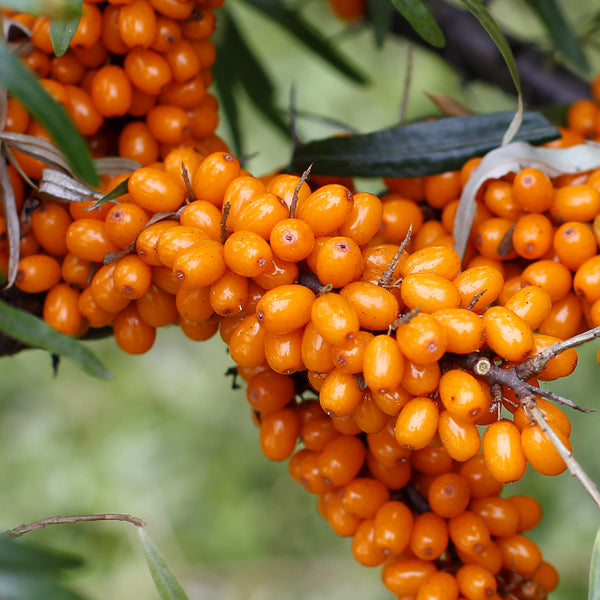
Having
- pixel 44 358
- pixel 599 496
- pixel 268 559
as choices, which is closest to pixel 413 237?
pixel 599 496

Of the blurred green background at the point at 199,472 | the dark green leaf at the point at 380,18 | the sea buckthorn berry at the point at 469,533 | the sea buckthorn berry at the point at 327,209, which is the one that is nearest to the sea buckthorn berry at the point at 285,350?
the sea buckthorn berry at the point at 327,209

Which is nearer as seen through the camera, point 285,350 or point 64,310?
point 285,350

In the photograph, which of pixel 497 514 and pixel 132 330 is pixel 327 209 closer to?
pixel 132 330

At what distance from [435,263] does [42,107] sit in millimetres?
461

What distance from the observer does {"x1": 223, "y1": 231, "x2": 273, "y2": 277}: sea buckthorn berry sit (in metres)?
0.80

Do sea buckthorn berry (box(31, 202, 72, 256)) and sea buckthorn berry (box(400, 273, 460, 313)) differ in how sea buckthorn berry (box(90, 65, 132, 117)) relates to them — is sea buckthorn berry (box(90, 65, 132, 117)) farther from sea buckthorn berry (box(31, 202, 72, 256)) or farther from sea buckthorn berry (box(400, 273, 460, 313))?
sea buckthorn berry (box(400, 273, 460, 313))

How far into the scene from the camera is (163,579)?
2.76 ft

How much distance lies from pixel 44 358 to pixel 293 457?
2246 mm

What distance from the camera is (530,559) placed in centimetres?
99

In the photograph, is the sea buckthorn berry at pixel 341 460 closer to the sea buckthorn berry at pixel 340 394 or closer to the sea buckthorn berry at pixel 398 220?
the sea buckthorn berry at pixel 340 394

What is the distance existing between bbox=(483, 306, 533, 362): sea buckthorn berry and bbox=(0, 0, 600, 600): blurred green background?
1305 mm

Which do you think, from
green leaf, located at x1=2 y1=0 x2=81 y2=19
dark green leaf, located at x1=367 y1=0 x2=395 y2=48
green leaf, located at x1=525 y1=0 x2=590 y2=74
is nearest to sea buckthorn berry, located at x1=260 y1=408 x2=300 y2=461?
green leaf, located at x1=2 y1=0 x2=81 y2=19

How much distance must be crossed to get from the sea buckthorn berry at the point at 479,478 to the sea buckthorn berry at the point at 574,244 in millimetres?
312

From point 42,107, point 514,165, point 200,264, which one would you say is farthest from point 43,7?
point 514,165
